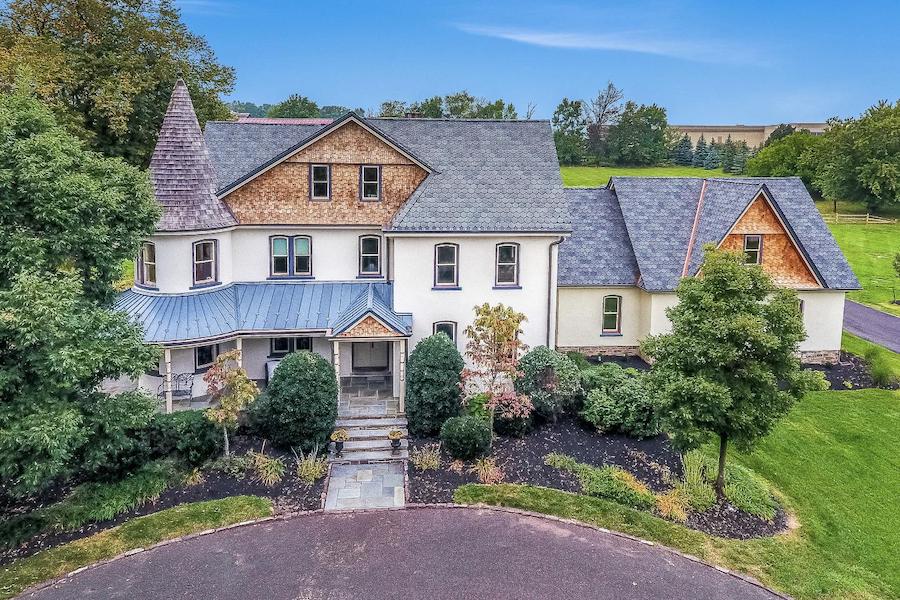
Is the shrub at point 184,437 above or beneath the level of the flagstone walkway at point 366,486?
above

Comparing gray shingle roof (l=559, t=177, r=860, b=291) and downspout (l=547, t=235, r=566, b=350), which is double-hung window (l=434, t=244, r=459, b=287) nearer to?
downspout (l=547, t=235, r=566, b=350)

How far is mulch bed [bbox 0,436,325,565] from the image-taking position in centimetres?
1413

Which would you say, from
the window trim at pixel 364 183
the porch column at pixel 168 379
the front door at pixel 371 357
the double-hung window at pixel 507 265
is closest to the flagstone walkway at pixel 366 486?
the front door at pixel 371 357

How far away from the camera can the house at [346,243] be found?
20.3 meters

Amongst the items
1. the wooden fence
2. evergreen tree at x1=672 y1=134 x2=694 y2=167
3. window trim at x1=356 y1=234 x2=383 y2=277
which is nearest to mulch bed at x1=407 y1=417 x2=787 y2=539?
window trim at x1=356 y1=234 x2=383 y2=277

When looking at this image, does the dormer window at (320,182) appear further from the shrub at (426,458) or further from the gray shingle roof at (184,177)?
the shrub at (426,458)

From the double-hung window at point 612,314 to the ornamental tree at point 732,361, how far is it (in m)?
10.4

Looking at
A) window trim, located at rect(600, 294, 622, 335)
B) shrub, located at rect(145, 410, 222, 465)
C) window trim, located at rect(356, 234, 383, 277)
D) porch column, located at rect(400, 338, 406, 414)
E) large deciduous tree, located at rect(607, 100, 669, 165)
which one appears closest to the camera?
shrub, located at rect(145, 410, 222, 465)

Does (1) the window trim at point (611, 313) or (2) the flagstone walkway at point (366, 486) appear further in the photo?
(1) the window trim at point (611, 313)

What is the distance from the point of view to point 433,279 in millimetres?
21141

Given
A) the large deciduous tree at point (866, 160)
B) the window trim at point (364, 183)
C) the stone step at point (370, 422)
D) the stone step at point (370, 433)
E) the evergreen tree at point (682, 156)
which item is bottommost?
the stone step at point (370, 433)

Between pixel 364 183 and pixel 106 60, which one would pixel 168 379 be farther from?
pixel 106 60

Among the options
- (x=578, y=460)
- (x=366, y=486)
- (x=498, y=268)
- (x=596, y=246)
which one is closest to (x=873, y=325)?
(x=596, y=246)

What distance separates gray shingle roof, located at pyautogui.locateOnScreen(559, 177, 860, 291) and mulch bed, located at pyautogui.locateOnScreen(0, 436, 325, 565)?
1356cm
